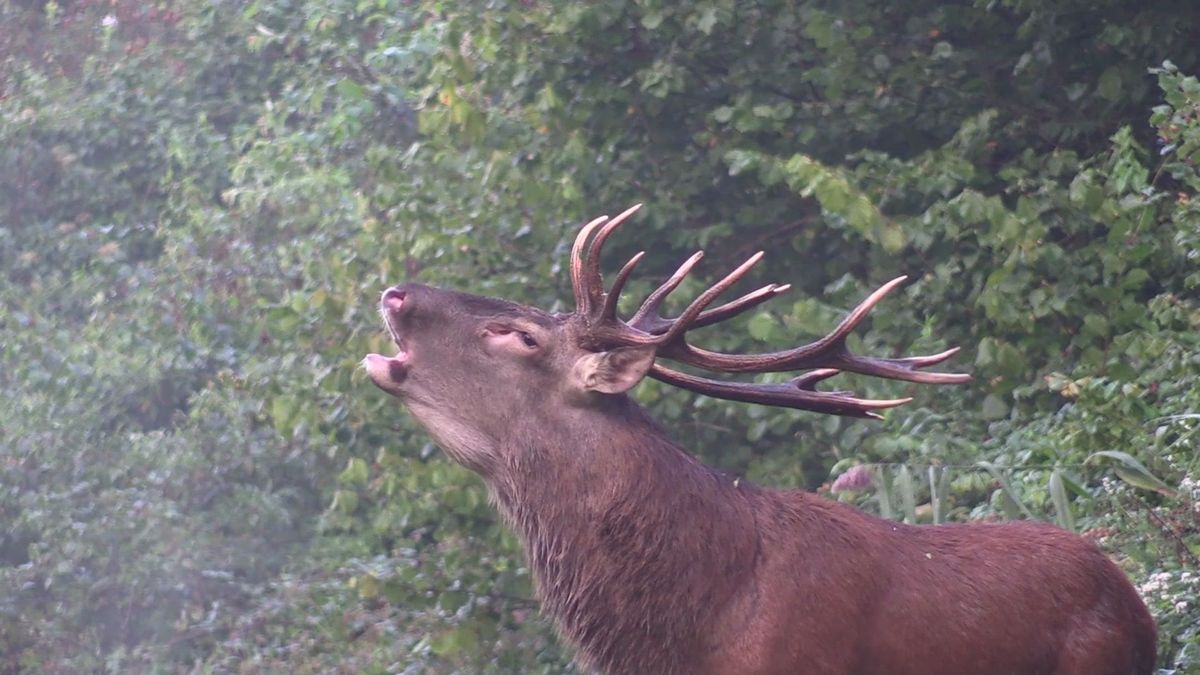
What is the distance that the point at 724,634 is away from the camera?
3.83 m

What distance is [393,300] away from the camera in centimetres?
420

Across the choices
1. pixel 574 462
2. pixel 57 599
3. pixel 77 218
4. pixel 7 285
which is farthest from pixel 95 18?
pixel 574 462

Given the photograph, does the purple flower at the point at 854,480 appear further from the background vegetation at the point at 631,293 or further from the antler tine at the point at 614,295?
the antler tine at the point at 614,295

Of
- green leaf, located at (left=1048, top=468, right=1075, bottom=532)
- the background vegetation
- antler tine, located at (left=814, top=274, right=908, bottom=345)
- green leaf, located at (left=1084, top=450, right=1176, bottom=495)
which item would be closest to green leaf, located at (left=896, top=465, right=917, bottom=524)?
the background vegetation

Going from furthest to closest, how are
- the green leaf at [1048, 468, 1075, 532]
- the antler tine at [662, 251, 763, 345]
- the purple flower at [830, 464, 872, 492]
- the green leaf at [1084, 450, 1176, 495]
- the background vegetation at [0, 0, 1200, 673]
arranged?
1. the background vegetation at [0, 0, 1200, 673]
2. the purple flower at [830, 464, 872, 492]
3. the green leaf at [1048, 468, 1075, 532]
4. the green leaf at [1084, 450, 1176, 495]
5. the antler tine at [662, 251, 763, 345]

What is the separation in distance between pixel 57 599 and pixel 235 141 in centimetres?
380

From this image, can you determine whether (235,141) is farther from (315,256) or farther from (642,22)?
(642,22)

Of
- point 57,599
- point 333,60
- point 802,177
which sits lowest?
point 57,599

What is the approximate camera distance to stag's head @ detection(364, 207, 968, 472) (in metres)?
4.10

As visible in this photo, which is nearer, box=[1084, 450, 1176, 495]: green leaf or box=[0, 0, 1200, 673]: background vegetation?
box=[1084, 450, 1176, 495]: green leaf

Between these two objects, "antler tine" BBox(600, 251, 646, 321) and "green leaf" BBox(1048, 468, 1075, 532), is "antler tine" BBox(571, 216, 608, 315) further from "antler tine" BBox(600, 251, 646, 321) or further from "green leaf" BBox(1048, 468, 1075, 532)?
"green leaf" BBox(1048, 468, 1075, 532)

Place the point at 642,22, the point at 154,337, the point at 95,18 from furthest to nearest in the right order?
the point at 95,18 → the point at 154,337 → the point at 642,22

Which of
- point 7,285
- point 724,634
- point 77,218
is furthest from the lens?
point 77,218

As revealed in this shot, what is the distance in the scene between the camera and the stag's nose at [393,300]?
420 centimetres
